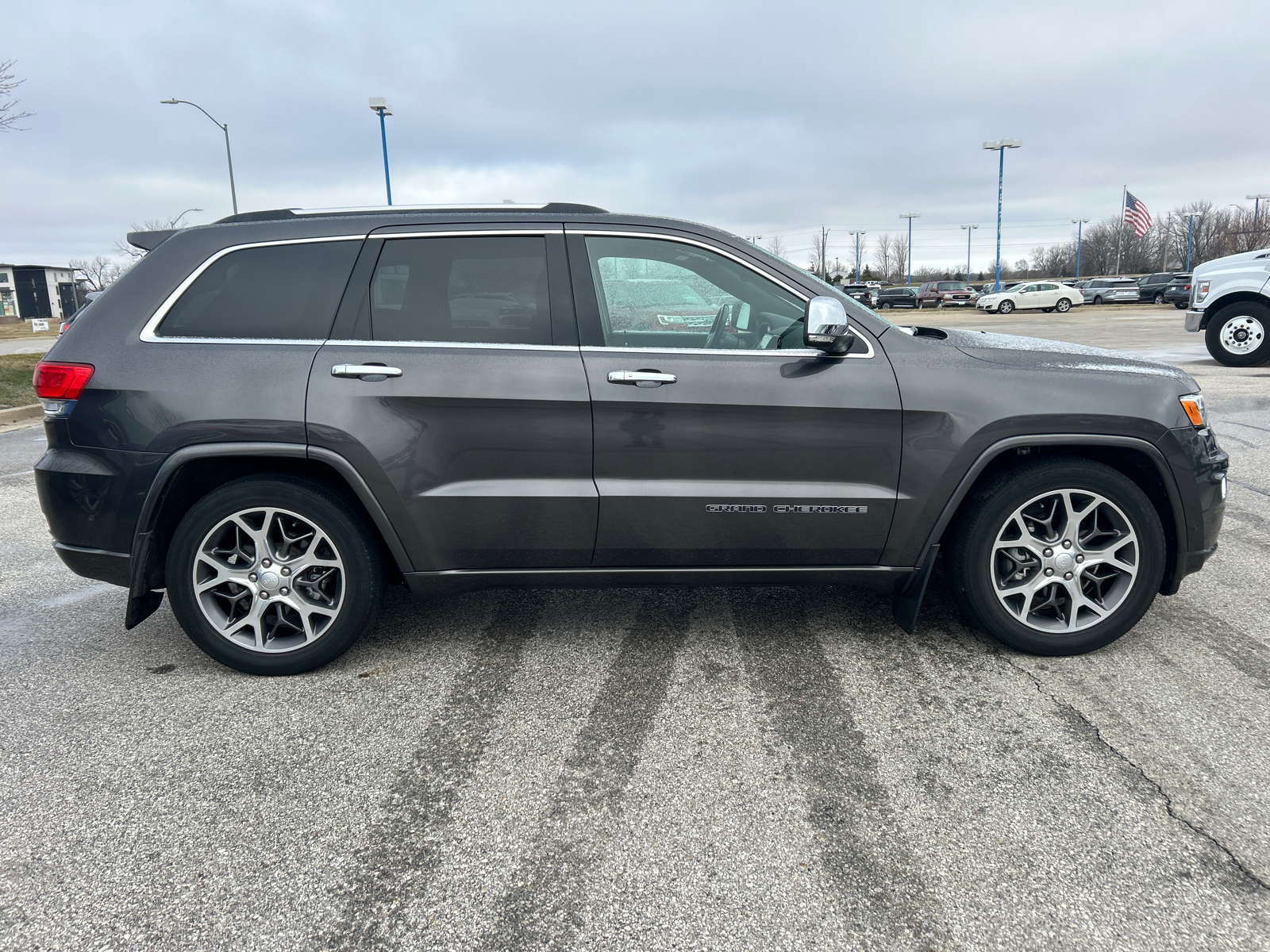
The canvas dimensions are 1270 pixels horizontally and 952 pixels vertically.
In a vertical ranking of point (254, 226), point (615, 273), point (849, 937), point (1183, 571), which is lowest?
point (849, 937)

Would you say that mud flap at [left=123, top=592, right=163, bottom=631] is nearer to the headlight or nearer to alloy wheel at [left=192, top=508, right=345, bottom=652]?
alloy wheel at [left=192, top=508, right=345, bottom=652]

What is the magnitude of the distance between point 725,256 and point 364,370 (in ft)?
4.84

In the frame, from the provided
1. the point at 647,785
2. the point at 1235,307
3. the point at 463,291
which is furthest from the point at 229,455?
the point at 1235,307

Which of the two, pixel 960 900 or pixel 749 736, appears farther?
pixel 749 736

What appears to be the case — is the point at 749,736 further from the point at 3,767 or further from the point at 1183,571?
the point at 3,767

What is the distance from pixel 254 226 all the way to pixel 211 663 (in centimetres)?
182

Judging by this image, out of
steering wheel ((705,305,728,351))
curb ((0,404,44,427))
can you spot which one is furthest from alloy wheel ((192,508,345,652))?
curb ((0,404,44,427))

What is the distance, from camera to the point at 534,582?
353 cm

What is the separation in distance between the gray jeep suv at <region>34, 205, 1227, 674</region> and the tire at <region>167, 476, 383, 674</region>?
0.01 metres

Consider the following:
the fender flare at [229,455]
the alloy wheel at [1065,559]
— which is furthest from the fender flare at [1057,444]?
the fender flare at [229,455]

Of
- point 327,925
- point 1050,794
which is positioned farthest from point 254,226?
point 1050,794

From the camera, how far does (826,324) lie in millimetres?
3186

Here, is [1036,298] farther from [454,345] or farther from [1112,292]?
[454,345]

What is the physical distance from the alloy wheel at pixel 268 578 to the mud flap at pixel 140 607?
29 centimetres
